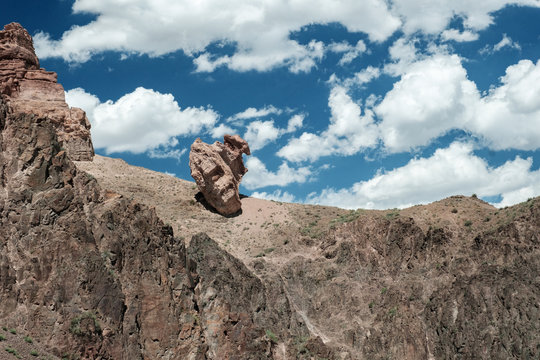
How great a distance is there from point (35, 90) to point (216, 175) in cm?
2249

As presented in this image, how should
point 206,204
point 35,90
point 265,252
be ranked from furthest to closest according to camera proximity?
point 206,204 → point 35,90 → point 265,252

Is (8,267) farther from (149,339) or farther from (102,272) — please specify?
(149,339)

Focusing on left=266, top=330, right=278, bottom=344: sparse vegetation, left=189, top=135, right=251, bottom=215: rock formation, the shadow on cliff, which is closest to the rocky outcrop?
A: left=266, top=330, right=278, bottom=344: sparse vegetation

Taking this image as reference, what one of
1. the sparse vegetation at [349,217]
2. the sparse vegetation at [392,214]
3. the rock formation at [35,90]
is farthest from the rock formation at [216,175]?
the sparse vegetation at [392,214]

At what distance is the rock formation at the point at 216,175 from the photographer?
236 ft

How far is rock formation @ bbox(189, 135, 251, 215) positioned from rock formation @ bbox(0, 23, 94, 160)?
13.7 metres

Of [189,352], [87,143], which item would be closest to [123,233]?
[189,352]

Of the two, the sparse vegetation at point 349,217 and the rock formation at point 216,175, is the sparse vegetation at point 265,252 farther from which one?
the rock formation at point 216,175

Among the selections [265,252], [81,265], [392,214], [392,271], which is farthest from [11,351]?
[392,214]

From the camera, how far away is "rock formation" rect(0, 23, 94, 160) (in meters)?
73.3

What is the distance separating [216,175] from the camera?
238ft

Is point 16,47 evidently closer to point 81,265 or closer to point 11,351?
point 81,265

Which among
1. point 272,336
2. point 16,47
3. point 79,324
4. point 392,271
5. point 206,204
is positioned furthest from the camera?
point 16,47

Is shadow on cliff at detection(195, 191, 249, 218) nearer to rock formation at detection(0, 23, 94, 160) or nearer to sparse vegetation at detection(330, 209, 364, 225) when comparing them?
sparse vegetation at detection(330, 209, 364, 225)
